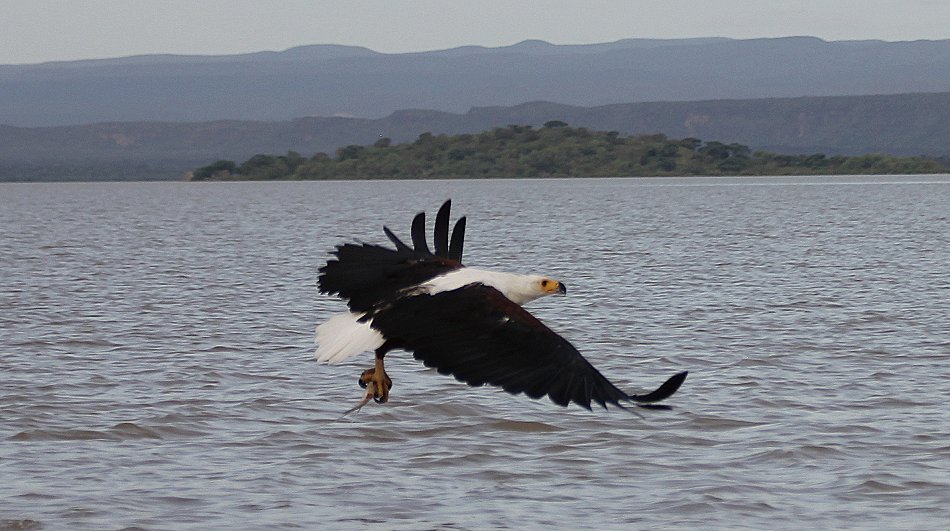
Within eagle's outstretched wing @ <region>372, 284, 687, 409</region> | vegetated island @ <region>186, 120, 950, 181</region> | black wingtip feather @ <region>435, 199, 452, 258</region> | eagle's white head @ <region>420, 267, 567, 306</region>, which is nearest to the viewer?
eagle's outstretched wing @ <region>372, 284, 687, 409</region>

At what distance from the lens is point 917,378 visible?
14141 millimetres

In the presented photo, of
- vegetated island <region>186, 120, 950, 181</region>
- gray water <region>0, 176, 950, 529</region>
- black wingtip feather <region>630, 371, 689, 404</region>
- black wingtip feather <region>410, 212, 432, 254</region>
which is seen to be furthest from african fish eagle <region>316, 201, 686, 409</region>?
vegetated island <region>186, 120, 950, 181</region>

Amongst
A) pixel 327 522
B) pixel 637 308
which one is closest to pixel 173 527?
pixel 327 522

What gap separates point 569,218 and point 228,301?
42397 mm

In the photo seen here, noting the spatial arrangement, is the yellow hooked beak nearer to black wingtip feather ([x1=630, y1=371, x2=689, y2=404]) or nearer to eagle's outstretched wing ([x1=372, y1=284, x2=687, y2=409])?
eagle's outstretched wing ([x1=372, y1=284, x2=687, y2=409])

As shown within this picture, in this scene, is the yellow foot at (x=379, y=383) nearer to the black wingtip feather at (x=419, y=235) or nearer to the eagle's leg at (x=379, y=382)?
the eagle's leg at (x=379, y=382)

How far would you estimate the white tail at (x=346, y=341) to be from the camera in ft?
27.8

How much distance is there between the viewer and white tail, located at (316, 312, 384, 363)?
847 cm

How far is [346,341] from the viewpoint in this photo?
28.0ft

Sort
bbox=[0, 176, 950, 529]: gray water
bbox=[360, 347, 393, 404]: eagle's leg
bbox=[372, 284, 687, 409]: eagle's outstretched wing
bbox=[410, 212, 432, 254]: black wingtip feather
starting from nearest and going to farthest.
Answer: bbox=[372, 284, 687, 409]: eagle's outstretched wing, bbox=[360, 347, 393, 404]: eagle's leg, bbox=[0, 176, 950, 529]: gray water, bbox=[410, 212, 432, 254]: black wingtip feather

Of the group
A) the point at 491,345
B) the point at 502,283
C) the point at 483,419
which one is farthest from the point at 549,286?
the point at 483,419

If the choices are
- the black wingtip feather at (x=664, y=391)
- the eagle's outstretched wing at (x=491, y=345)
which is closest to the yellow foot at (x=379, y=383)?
the eagle's outstretched wing at (x=491, y=345)

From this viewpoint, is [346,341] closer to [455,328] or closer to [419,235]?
[455,328]

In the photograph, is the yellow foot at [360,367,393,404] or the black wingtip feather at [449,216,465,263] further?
the black wingtip feather at [449,216,465,263]
